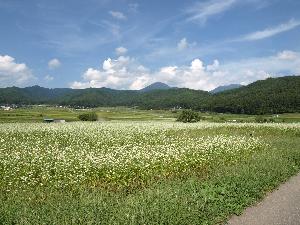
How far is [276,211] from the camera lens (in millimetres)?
13672

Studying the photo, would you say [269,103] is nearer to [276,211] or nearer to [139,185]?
[139,185]

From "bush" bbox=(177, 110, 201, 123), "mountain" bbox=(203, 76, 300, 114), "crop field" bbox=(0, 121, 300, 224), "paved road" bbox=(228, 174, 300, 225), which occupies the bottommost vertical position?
"paved road" bbox=(228, 174, 300, 225)

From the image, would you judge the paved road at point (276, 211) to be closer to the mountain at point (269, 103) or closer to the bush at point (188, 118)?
the bush at point (188, 118)

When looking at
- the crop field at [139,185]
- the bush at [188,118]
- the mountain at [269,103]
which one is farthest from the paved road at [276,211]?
the mountain at [269,103]

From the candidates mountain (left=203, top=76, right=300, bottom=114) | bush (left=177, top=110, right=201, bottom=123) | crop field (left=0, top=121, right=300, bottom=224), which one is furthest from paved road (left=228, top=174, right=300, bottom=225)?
mountain (left=203, top=76, right=300, bottom=114)

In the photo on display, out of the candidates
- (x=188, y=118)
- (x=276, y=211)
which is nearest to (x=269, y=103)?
(x=188, y=118)

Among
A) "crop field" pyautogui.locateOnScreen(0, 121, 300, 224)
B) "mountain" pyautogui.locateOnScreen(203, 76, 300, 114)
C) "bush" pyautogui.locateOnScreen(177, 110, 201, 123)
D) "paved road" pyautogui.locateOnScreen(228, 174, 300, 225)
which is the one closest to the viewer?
"crop field" pyautogui.locateOnScreen(0, 121, 300, 224)

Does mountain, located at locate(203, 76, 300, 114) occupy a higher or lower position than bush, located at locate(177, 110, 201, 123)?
higher

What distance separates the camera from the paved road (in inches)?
491

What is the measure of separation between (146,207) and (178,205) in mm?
1035

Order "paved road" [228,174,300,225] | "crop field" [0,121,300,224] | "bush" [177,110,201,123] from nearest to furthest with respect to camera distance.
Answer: "crop field" [0,121,300,224] → "paved road" [228,174,300,225] → "bush" [177,110,201,123]

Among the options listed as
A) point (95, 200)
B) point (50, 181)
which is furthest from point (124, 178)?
point (95, 200)

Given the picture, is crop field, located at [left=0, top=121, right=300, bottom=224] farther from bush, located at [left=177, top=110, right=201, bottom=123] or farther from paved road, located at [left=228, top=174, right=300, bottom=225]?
bush, located at [left=177, top=110, right=201, bottom=123]

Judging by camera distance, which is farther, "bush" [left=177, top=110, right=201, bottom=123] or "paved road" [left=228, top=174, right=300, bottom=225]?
"bush" [left=177, top=110, right=201, bottom=123]
